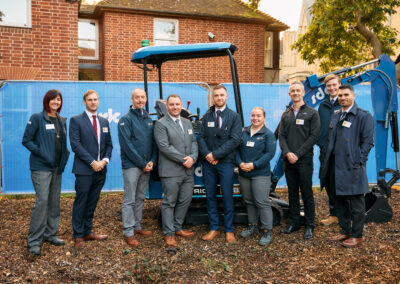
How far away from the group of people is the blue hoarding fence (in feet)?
9.11

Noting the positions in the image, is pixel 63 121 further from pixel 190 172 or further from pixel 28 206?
pixel 28 206

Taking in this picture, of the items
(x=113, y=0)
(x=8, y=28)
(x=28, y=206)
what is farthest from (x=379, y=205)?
(x=113, y=0)

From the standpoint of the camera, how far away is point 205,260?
4.43 metres

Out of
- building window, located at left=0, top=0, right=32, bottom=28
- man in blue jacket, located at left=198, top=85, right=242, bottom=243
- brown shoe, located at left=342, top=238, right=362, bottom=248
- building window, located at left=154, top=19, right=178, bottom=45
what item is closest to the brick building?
building window, located at left=154, top=19, right=178, bottom=45

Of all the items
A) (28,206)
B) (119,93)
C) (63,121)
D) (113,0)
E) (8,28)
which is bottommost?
(28,206)

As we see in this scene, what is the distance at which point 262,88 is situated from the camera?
8.51m

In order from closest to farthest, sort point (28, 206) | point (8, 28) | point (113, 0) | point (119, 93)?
point (28, 206), point (119, 93), point (8, 28), point (113, 0)

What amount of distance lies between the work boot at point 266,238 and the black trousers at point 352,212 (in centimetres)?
98

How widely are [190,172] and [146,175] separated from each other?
1.92ft

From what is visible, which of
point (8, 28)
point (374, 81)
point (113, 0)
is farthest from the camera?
point (113, 0)

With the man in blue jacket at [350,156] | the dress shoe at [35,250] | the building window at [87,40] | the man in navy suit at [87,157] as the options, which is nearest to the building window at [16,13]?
the building window at [87,40]

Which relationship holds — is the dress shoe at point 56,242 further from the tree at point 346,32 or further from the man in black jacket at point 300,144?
the tree at point 346,32

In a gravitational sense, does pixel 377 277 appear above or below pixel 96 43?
below

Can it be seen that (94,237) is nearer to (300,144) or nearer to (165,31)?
(300,144)
